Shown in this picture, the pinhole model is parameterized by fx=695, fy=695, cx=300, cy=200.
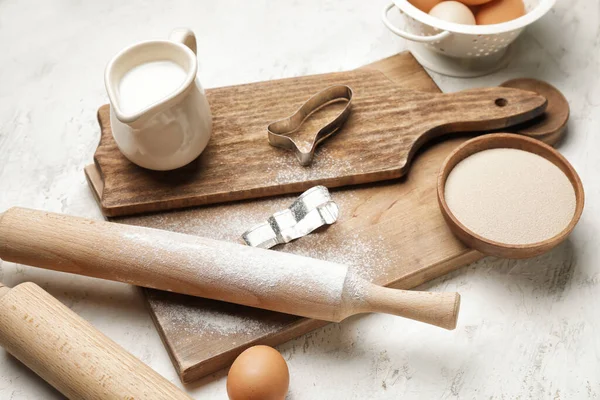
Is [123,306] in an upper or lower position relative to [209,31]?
lower

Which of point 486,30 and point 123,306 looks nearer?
point 123,306

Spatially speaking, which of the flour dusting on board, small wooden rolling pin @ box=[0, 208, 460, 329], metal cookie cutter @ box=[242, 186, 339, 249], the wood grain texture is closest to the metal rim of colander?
the wood grain texture

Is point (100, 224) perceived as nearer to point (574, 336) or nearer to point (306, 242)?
point (306, 242)

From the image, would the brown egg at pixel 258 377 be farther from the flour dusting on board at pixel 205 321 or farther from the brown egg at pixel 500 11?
the brown egg at pixel 500 11

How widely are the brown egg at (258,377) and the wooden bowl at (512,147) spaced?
0.37 meters

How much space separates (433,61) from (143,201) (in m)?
0.71

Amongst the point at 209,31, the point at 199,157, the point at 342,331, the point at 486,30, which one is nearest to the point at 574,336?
the point at 342,331

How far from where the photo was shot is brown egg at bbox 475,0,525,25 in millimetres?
1399

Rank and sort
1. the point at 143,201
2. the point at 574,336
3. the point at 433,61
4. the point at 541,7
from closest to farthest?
1. the point at 574,336
2. the point at 143,201
3. the point at 541,7
4. the point at 433,61

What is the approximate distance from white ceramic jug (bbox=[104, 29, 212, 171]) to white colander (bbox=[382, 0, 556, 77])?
420 mm

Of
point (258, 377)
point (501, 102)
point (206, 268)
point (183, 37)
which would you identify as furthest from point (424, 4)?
point (258, 377)

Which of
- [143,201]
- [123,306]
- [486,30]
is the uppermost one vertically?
[486,30]

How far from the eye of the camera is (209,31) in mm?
1626

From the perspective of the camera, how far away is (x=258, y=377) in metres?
0.97
